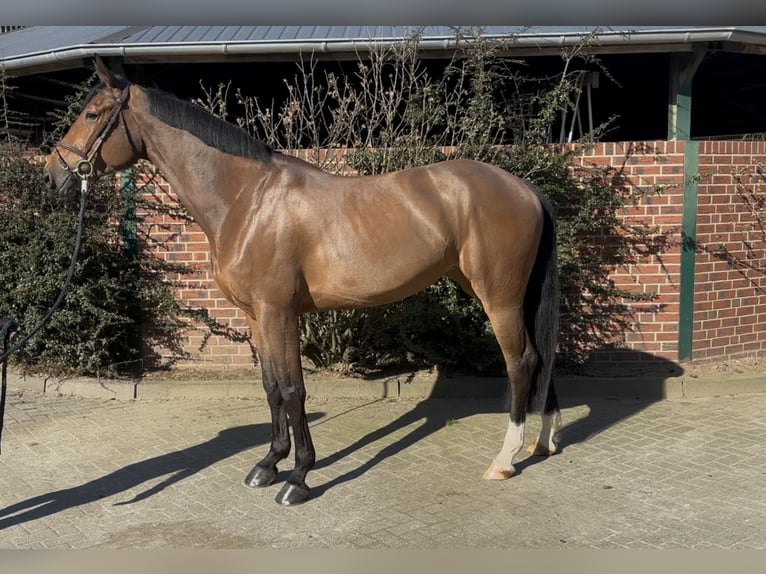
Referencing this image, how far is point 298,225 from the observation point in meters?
3.52

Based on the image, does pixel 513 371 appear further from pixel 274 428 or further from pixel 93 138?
pixel 93 138

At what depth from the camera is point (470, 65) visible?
5.44 m

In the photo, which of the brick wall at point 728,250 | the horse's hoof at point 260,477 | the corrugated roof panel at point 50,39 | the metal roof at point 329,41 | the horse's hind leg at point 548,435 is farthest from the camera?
the corrugated roof panel at point 50,39

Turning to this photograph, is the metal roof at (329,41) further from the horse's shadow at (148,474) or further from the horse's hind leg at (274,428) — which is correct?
the horse's shadow at (148,474)

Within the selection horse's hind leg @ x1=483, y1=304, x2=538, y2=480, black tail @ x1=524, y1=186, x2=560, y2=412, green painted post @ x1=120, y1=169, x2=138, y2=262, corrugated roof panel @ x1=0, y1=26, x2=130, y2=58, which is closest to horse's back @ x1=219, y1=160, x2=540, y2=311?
black tail @ x1=524, y1=186, x2=560, y2=412

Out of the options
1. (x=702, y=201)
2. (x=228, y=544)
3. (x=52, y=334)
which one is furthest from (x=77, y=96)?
(x=702, y=201)

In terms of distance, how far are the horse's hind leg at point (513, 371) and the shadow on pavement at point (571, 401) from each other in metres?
0.66

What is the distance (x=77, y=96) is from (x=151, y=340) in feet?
7.39

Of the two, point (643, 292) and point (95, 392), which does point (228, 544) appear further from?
point (643, 292)

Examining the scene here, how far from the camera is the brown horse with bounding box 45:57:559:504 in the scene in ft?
11.4

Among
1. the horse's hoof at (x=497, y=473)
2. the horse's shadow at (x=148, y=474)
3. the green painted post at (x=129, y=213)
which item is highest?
the green painted post at (x=129, y=213)

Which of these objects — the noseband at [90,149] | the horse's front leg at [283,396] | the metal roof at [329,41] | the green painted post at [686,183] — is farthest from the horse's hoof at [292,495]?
the green painted post at [686,183]

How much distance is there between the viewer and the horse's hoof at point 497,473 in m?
3.73

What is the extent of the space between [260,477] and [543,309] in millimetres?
2006
